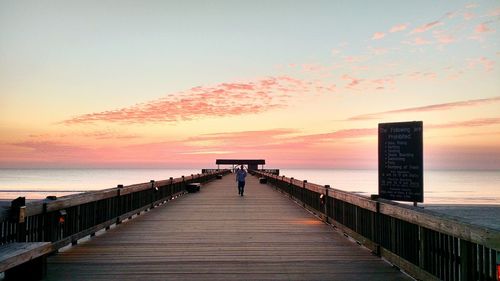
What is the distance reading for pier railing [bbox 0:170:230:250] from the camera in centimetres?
809

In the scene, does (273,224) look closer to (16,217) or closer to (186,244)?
(186,244)

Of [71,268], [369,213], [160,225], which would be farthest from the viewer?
[160,225]

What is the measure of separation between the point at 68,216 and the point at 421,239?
723 cm

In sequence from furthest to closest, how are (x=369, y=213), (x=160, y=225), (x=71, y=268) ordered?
1. (x=160, y=225)
2. (x=369, y=213)
3. (x=71, y=268)

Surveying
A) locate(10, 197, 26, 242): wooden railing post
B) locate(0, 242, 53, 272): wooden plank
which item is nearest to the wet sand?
locate(10, 197, 26, 242): wooden railing post

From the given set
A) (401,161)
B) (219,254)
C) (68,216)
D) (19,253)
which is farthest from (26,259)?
(401,161)

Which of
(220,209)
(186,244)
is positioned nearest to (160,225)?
(186,244)

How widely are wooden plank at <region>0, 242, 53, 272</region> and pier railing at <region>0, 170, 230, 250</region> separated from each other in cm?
68

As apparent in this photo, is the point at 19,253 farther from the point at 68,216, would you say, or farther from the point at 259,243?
the point at 259,243

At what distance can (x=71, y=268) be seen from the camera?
8.56m

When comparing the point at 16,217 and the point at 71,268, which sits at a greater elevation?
the point at 16,217

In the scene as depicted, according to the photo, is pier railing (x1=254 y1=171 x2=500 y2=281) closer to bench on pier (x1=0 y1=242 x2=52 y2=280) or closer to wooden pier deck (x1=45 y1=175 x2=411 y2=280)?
wooden pier deck (x1=45 y1=175 x2=411 y2=280)

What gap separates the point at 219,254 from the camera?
32.3 feet

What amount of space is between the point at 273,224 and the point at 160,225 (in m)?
3.43
